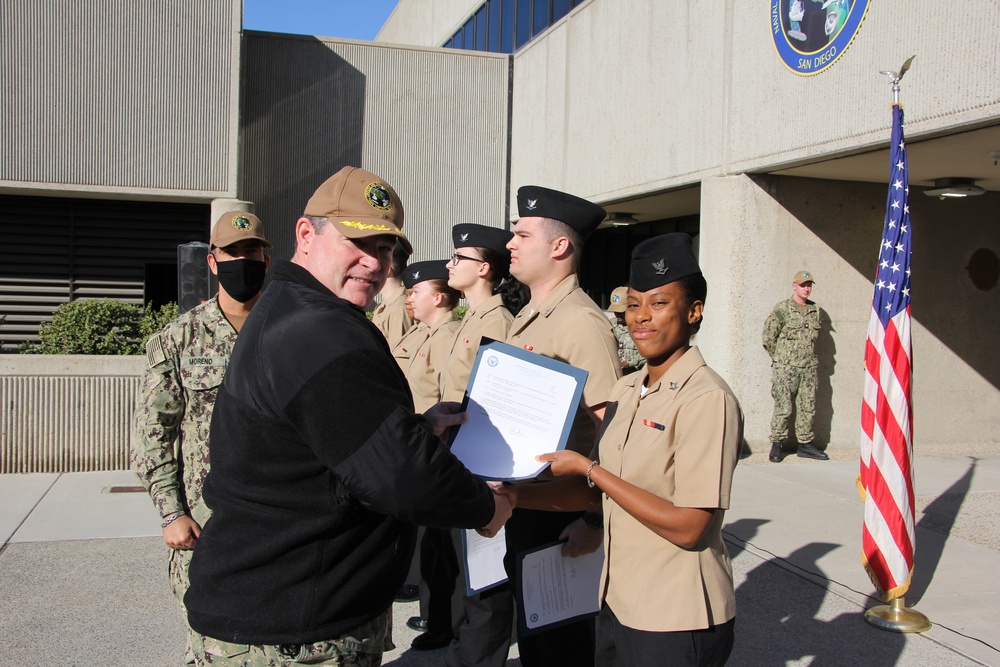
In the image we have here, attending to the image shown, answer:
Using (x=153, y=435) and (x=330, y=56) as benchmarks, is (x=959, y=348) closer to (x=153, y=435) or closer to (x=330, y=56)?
(x=153, y=435)

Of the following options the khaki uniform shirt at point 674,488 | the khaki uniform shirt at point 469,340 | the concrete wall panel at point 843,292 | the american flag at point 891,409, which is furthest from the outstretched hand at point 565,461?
the concrete wall panel at point 843,292

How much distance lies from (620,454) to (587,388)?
51 centimetres

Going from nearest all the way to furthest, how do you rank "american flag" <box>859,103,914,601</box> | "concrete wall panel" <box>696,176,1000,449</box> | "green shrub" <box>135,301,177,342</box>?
"american flag" <box>859,103,914,601</box>, "concrete wall panel" <box>696,176,1000,449</box>, "green shrub" <box>135,301,177,342</box>

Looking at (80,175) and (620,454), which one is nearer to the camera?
(620,454)

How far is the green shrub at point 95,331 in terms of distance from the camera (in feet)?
28.1

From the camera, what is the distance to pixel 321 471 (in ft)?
6.15

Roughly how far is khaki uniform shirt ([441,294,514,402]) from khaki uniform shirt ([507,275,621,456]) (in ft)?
2.03

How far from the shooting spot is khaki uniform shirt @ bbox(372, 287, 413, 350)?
6711 millimetres

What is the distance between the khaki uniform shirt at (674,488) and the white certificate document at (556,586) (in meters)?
0.28

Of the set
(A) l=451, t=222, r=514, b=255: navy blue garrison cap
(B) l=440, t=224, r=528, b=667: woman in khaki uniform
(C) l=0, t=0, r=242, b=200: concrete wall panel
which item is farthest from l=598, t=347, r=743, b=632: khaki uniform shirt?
(C) l=0, t=0, r=242, b=200: concrete wall panel

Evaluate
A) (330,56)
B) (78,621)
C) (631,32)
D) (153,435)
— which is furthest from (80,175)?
(153,435)

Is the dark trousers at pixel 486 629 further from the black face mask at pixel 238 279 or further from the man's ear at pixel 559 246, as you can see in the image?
the black face mask at pixel 238 279

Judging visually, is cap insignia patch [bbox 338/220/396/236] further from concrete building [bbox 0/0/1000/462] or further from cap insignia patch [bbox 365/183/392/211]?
concrete building [bbox 0/0/1000/462]

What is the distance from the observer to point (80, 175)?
12797 mm
